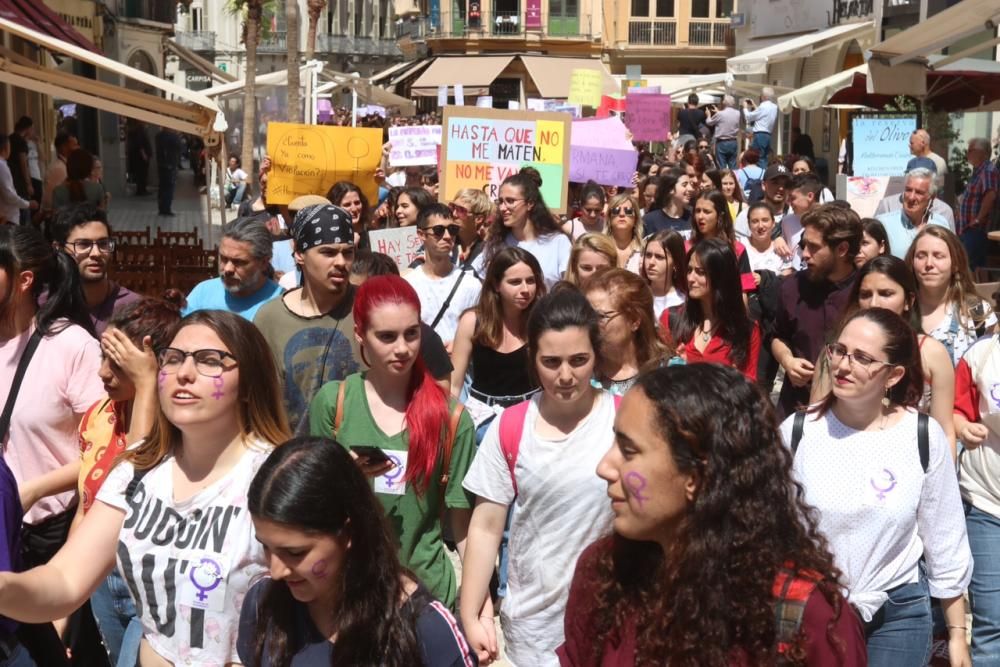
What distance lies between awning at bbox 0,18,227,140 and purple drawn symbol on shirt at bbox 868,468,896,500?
7514 mm

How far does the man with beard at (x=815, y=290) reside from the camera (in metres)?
6.08

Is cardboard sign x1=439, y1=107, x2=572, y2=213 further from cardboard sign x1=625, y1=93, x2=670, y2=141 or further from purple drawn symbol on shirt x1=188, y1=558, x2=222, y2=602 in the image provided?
cardboard sign x1=625, y1=93, x2=670, y2=141

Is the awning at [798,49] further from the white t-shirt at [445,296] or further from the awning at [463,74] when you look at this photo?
the awning at [463,74]

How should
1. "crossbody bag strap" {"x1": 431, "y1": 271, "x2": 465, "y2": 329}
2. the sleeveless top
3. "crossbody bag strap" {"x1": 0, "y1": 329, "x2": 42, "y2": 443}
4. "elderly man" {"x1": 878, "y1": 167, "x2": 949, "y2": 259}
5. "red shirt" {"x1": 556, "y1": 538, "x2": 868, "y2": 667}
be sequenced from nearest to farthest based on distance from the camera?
"red shirt" {"x1": 556, "y1": 538, "x2": 868, "y2": 667} → "crossbody bag strap" {"x1": 0, "y1": 329, "x2": 42, "y2": 443} → the sleeveless top → "crossbody bag strap" {"x1": 431, "y1": 271, "x2": 465, "y2": 329} → "elderly man" {"x1": 878, "y1": 167, "x2": 949, "y2": 259}

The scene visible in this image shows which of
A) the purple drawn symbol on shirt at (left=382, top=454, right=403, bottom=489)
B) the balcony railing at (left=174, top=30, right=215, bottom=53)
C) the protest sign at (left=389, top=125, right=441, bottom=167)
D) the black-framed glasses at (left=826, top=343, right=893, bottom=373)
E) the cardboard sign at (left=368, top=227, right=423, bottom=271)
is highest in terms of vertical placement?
the balcony railing at (left=174, top=30, right=215, bottom=53)

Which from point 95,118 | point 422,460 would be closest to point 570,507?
point 422,460

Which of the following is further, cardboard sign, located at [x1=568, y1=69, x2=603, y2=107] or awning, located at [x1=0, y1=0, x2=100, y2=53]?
cardboard sign, located at [x1=568, y1=69, x2=603, y2=107]

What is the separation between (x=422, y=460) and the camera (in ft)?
13.0

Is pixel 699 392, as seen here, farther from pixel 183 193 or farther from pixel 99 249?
pixel 183 193

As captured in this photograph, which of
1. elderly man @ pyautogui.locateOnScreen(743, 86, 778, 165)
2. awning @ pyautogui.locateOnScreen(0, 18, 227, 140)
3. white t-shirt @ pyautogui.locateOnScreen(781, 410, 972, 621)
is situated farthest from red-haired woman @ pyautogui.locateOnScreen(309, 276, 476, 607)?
elderly man @ pyautogui.locateOnScreen(743, 86, 778, 165)

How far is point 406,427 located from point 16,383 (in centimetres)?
141

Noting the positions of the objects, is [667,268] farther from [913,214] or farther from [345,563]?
[345,563]

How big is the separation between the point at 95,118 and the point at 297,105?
10.9m

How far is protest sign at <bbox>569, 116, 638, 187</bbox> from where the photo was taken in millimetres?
13617
